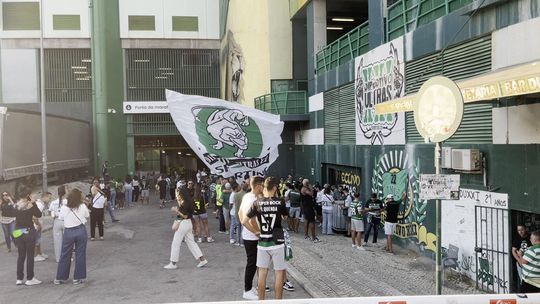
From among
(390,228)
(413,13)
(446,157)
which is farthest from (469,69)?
(390,228)

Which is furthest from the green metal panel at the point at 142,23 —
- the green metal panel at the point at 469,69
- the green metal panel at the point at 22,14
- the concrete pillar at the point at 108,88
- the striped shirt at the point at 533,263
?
the striped shirt at the point at 533,263

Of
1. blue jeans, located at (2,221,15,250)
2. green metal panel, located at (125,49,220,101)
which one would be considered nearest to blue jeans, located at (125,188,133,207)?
green metal panel, located at (125,49,220,101)

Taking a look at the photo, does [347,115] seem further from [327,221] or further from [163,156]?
[163,156]

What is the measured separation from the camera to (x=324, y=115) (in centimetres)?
1627

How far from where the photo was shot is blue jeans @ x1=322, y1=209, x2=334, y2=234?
41.9 ft

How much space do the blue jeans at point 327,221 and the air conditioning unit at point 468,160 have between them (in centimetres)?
543

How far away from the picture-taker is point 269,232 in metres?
5.88

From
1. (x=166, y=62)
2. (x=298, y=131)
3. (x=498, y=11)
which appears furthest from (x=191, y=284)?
(x=298, y=131)

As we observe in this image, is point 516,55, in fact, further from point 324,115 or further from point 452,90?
point 324,115

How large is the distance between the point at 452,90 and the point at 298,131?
50.4 ft

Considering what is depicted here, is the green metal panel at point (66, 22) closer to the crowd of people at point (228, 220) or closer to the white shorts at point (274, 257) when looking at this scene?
the crowd of people at point (228, 220)

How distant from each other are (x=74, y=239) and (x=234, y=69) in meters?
15.4

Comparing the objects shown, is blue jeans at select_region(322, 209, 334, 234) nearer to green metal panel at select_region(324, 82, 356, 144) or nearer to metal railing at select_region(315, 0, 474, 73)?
green metal panel at select_region(324, 82, 356, 144)

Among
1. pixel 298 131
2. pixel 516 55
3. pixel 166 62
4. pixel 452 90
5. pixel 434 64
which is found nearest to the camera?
pixel 452 90
